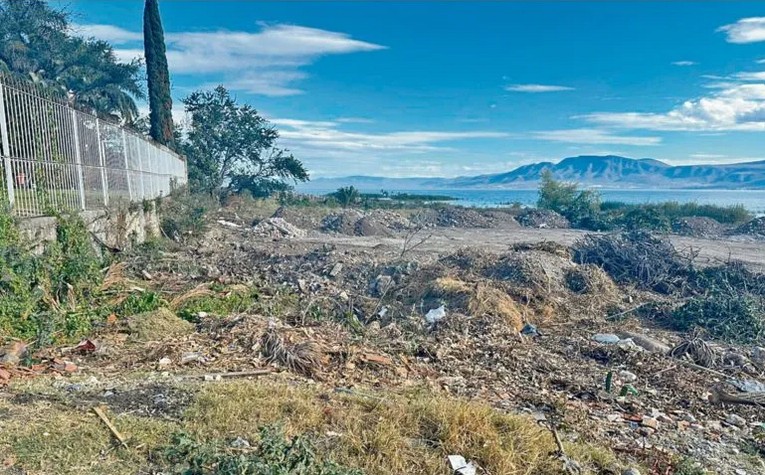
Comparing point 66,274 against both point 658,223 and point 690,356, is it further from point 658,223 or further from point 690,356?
point 658,223

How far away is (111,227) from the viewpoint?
8289mm

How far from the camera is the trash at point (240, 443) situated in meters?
2.83

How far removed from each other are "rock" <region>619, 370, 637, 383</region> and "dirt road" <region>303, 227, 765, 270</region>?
8.60m

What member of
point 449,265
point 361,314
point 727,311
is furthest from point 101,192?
point 727,311

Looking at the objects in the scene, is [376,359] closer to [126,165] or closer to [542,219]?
Answer: [126,165]

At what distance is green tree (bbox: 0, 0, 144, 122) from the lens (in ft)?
77.9

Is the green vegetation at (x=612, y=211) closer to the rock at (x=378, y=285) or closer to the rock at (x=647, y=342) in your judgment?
the rock at (x=378, y=285)

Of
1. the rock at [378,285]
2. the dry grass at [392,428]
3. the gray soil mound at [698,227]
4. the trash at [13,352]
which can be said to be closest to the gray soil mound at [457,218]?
the gray soil mound at [698,227]

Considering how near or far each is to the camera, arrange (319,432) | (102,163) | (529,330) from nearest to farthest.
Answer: (319,432)
(529,330)
(102,163)

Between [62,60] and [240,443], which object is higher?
[62,60]

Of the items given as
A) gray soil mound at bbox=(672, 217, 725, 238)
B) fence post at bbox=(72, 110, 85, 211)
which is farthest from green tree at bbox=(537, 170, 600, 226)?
fence post at bbox=(72, 110, 85, 211)

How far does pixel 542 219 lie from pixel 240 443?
893 inches

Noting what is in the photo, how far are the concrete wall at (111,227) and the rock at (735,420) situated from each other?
21.0ft

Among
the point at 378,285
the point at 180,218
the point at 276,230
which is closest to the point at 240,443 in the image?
the point at 378,285
